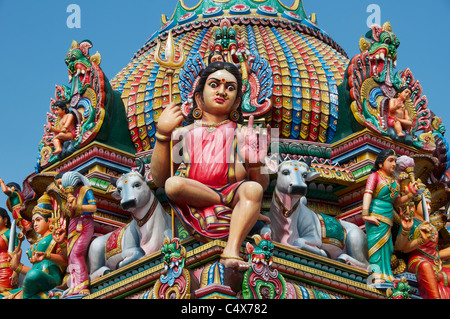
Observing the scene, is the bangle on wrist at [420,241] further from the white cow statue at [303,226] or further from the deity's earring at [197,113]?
the deity's earring at [197,113]

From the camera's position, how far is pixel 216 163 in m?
16.1

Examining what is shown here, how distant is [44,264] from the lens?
18359mm

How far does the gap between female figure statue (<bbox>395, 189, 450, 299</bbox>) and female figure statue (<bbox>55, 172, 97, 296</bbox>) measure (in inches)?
215

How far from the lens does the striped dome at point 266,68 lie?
843 inches

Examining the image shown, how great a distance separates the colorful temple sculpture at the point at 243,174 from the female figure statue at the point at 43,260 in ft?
0.13

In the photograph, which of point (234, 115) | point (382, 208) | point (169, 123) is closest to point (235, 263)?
point (169, 123)

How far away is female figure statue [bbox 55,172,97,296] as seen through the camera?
17.9 m

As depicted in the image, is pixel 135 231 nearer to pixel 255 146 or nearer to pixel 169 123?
pixel 169 123

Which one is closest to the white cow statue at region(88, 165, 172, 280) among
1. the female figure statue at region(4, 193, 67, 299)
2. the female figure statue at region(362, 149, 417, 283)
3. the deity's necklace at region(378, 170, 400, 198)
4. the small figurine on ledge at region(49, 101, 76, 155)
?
the female figure statue at region(4, 193, 67, 299)

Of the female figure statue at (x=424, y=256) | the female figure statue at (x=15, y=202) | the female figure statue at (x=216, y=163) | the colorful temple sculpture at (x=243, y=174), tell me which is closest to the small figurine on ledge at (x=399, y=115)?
the colorful temple sculpture at (x=243, y=174)

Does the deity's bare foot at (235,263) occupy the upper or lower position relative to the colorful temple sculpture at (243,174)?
lower
